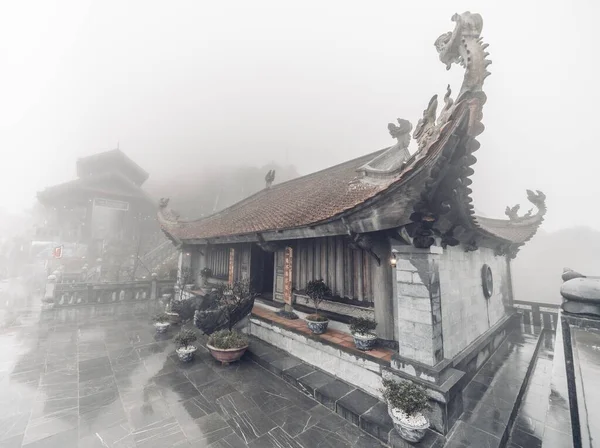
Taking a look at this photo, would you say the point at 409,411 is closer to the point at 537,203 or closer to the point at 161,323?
the point at 161,323

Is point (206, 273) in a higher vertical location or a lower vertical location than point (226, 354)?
higher

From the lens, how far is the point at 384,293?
512cm

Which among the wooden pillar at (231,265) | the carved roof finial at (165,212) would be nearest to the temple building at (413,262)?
the wooden pillar at (231,265)

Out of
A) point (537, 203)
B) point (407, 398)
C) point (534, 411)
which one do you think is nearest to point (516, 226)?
point (537, 203)

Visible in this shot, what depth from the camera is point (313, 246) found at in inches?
283

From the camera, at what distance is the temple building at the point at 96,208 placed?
21.8 meters

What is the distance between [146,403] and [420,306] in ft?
17.6

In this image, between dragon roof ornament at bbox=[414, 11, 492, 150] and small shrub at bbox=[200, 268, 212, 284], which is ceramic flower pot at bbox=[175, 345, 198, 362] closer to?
small shrub at bbox=[200, 268, 212, 284]

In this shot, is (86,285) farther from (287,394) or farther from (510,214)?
(510,214)

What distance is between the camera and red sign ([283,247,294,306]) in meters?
7.71

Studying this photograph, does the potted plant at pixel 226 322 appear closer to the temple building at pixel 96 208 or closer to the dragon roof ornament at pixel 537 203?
the dragon roof ornament at pixel 537 203

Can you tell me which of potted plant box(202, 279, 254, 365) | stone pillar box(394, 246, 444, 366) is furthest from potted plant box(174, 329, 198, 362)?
stone pillar box(394, 246, 444, 366)

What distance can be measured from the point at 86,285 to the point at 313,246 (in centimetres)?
1309

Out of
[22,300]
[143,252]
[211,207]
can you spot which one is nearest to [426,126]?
[22,300]
